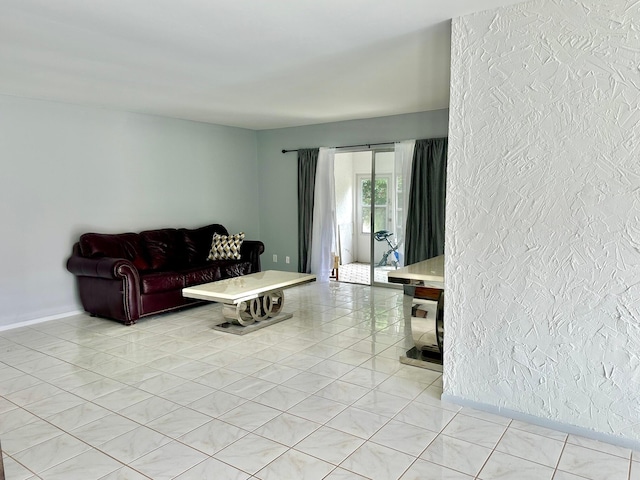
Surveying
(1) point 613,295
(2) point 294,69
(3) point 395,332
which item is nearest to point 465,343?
(1) point 613,295

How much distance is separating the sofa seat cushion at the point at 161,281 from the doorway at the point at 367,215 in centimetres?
283

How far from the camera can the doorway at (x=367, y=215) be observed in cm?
651

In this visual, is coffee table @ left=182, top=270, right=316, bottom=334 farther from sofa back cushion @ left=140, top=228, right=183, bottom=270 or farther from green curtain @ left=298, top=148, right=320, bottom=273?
green curtain @ left=298, top=148, right=320, bottom=273

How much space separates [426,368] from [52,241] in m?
4.18

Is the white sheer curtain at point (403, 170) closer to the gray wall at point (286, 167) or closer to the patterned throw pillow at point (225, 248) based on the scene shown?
the gray wall at point (286, 167)

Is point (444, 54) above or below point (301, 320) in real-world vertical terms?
above

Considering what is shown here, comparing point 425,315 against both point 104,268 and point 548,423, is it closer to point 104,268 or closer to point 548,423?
point 548,423

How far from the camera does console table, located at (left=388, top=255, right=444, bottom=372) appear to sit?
10.9 feet

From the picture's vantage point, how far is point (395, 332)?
4.38 meters

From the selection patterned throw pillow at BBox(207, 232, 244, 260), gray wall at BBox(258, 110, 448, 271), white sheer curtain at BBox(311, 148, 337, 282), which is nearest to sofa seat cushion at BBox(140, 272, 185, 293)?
patterned throw pillow at BBox(207, 232, 244, 260)

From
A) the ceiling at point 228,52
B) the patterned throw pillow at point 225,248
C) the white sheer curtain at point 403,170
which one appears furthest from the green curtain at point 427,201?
the patterned throw pillow at point 225,248

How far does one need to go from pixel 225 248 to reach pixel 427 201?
281 cm

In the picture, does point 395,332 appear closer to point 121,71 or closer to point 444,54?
point 444,54

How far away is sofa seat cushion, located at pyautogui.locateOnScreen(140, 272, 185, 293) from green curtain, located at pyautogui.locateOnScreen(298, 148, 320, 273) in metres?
2.41
